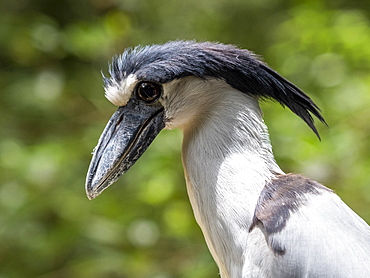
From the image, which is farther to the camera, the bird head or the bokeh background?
the bokeh background

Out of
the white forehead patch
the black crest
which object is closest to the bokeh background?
the black crest

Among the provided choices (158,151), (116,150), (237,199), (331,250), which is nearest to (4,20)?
(158,151)

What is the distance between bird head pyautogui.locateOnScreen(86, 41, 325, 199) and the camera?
5.77 feet

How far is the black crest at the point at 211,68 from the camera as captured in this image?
5.75 ft

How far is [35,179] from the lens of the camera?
319 centimetres

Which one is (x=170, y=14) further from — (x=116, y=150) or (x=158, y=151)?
(x=116, y=150)

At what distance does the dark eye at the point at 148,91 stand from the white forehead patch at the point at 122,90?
0.02 m

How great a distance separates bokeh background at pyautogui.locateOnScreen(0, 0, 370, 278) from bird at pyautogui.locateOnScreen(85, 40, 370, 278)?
3.52 feet

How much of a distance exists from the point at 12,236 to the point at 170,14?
2.12 meters

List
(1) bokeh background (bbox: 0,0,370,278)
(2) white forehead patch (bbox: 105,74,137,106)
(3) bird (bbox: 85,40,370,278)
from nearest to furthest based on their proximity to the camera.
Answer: (3) bird (bbox: 85,40,370,278), (2) white forehead patch (bbox: 105,74,137,106), (1) bokeh background (bbox: 0,0,370,278)

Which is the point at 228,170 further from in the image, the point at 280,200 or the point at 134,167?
the point at 134,167

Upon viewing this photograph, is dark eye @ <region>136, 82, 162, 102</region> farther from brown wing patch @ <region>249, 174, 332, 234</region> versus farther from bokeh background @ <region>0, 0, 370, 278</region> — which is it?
bokeh background @ <region>0, 0, 370, 278</region>

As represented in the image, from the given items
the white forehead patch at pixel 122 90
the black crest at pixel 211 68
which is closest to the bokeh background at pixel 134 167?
Result: the black crest at pixel 211 68

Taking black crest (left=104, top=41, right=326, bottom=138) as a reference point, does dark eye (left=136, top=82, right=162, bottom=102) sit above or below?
below
